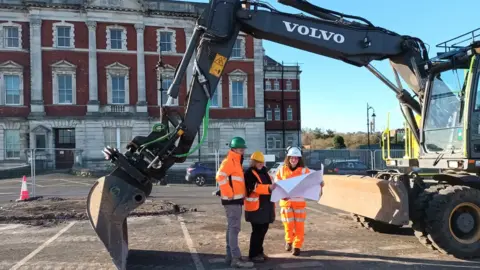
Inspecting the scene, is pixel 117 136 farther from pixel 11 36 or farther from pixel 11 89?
pixel 11 36

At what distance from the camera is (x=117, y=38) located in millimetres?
37531

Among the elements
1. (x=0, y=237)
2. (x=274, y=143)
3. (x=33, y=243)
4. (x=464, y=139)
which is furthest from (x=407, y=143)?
(x=274, y=143)

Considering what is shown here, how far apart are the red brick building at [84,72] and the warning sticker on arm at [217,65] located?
29.9 meters

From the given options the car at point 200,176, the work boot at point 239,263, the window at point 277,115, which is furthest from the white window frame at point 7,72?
the work boot at point 239,263

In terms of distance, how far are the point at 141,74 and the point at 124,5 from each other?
6.10m

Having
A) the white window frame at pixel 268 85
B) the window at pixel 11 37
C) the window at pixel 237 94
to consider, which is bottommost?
the window at pixel 237 94

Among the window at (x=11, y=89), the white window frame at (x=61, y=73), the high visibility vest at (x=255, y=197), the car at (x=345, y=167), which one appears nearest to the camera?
the high visibility vest at (x=255, y=197)

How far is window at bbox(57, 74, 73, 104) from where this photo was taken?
36188mm

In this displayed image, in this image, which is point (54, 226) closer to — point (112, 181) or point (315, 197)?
point (112, 181)

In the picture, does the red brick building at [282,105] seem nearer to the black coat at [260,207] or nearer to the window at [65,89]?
the window at [65,89]

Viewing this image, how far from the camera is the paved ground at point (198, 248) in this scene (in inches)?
256

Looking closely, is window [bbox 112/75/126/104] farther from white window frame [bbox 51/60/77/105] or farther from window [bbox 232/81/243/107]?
window [bbox 232/81/243/107]

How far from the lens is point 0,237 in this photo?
8680 mm

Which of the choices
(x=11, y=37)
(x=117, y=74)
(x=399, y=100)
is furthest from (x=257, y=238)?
(x=11, y=37)
